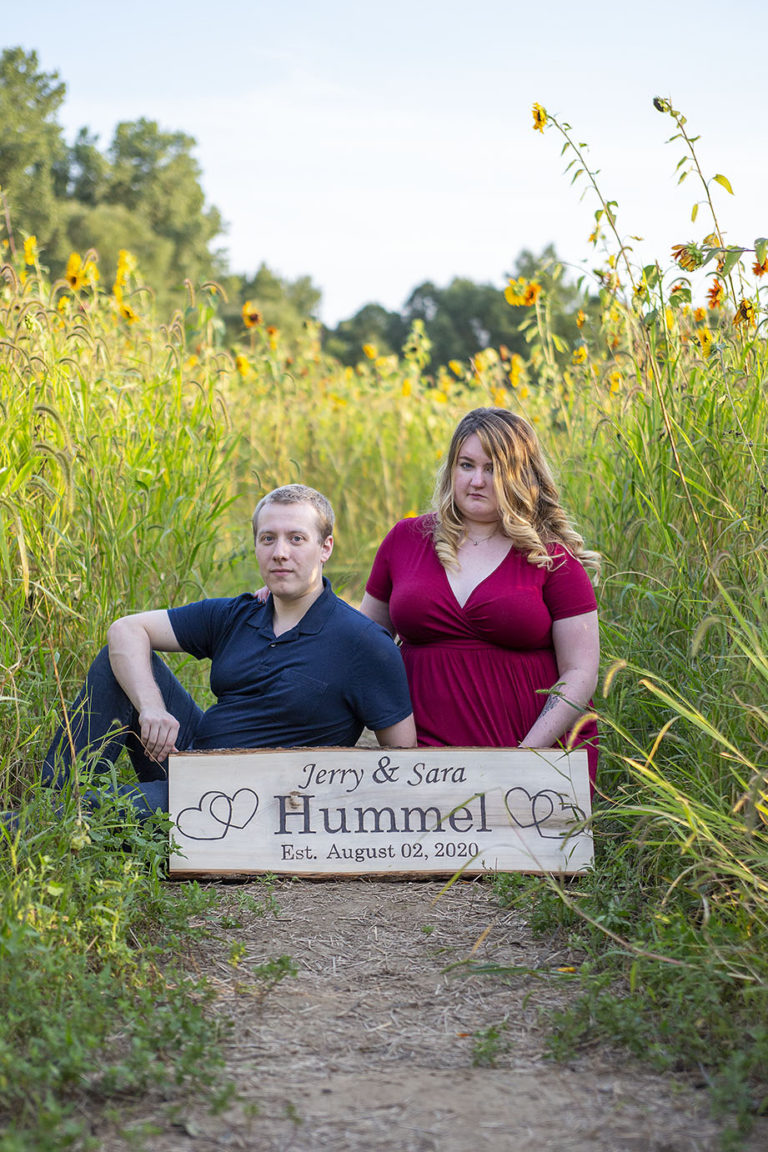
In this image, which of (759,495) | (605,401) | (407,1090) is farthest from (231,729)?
(605,401)

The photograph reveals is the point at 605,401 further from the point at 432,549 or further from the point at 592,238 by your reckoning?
the point at 432,549

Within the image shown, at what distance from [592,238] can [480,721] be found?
187 centimetres

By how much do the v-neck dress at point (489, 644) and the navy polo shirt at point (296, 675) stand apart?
0.20 m

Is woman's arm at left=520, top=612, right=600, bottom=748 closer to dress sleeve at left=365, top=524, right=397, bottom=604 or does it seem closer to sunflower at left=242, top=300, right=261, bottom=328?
dress sleeve at left=365, top=524, right=397, bottom=604

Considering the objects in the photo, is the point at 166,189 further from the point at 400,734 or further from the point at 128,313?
the point at 400,734

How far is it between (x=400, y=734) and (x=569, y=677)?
0.51m

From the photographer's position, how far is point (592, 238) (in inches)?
151

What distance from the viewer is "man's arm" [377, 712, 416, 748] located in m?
2.96

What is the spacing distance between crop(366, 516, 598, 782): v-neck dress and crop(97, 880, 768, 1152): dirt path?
22.8 inches

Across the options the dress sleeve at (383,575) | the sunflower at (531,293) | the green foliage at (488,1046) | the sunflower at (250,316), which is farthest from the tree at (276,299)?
the green foliage at (488,1046)

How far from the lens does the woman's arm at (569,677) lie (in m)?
2.99

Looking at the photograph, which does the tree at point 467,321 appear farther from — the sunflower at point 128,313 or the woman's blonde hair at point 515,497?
the woman's blonde hair at point 515,497

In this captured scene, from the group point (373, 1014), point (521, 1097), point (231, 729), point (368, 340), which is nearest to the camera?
point (521, 1097)

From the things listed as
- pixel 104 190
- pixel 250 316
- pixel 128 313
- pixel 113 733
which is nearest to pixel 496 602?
pixel 113 733
